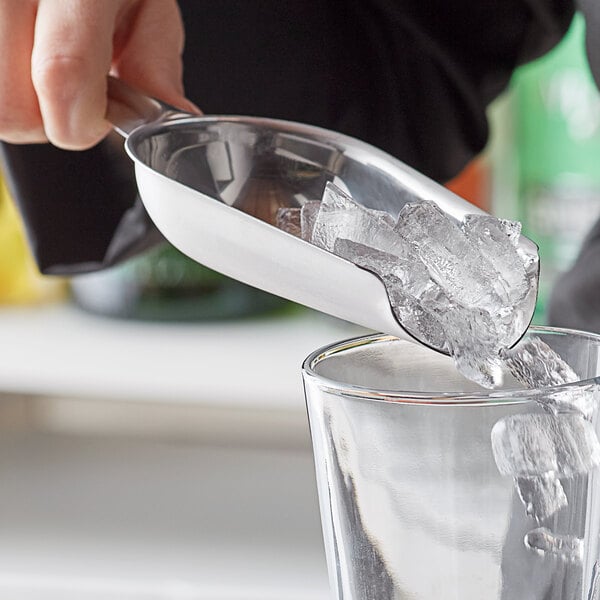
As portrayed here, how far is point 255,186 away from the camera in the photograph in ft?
1.09

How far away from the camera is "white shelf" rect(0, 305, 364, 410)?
2.54 ft

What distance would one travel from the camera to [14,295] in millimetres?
884

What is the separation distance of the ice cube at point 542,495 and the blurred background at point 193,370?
0.47 meters

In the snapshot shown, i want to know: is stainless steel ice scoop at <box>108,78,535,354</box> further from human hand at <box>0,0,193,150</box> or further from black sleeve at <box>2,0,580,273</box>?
black sleeve at <box>2,0,580,273</box>

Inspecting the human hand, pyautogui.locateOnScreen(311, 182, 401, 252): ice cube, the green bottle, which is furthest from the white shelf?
pyautogui.locateOnScreen(311, 182, 401, 252): ice cube

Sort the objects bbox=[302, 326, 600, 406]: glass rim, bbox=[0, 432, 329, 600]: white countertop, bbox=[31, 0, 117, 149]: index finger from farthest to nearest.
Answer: bbox=[0, 432, 329, 600]: white countertop
bbox=[31, 0, 117, 149]: index finger
bbox=[302, 326, 600, 406]: glass rim

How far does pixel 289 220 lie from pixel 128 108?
8 cm

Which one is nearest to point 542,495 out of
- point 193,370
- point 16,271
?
point 193,370

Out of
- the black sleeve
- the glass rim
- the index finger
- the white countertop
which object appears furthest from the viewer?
the white countertop

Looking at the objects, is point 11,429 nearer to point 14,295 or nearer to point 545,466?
point 14,295

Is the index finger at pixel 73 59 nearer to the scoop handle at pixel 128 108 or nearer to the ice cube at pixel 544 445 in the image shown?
the scoop handle at pixel 128 108

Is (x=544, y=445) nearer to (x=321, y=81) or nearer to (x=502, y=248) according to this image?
(x=502, y=248)

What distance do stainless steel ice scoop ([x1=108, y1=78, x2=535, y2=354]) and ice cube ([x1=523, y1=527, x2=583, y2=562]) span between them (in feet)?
0.15

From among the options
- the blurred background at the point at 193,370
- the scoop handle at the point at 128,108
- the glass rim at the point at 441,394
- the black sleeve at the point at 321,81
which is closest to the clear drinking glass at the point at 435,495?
the glass rim at the point at 441,394
